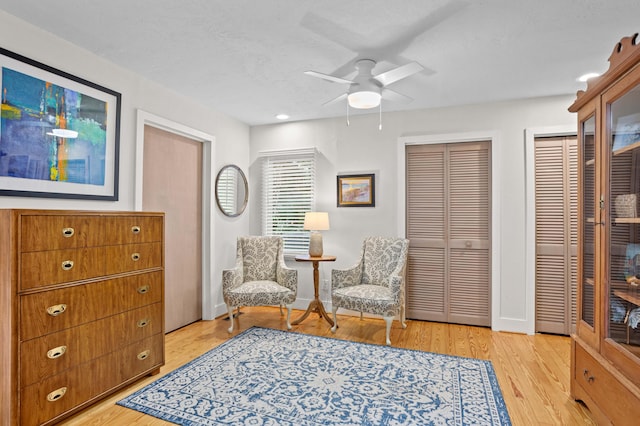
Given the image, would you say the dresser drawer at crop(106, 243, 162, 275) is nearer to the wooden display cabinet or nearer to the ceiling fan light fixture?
the ceiling fan light fixture

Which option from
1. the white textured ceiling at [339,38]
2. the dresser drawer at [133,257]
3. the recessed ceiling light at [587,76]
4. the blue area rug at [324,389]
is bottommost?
the blue area rug at [324,389]

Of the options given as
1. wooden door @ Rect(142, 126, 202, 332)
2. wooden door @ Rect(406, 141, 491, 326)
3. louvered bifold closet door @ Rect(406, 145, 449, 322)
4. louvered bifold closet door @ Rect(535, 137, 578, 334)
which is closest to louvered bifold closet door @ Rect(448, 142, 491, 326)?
wooden door @ Rect(406, 141, 491, 326)

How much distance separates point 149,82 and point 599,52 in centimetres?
381

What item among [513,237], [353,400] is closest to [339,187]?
[513,237]

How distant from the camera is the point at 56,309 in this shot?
6.78ft

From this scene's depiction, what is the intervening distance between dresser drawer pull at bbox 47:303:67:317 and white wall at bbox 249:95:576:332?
2.95 m

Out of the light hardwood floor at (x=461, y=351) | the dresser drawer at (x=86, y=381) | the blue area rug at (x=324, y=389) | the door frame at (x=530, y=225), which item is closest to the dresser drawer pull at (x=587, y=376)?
the light hardwood floor at (x=461, y=351)

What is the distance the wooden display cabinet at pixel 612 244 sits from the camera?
1.82 meters

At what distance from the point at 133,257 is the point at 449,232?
3.29 meters

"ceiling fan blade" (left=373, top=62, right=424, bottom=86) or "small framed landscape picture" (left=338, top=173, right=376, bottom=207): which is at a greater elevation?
"ceiling fan blade" (left=373, top=62, right=424, bottom=86)

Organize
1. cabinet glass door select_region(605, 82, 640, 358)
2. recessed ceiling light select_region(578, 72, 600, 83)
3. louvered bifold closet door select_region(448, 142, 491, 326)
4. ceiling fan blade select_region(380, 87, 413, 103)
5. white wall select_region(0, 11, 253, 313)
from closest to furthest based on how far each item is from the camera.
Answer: cabinet glass door select_region(605, 82, 640, 358), white wall select_region(0, 11, 253, 313), ceiling fan blade select_region(380, 87, 413, 103), recessed ceiling light select_region(578, 72, 600, 83), louvered bifold closet door select_region(448, 142, 491, 326)

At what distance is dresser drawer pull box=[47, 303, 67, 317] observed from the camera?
2.04m

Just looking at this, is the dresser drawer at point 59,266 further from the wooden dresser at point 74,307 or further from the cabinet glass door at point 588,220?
the cabinet glass door at point 588,220

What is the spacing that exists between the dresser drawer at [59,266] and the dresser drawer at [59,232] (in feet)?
0.13
